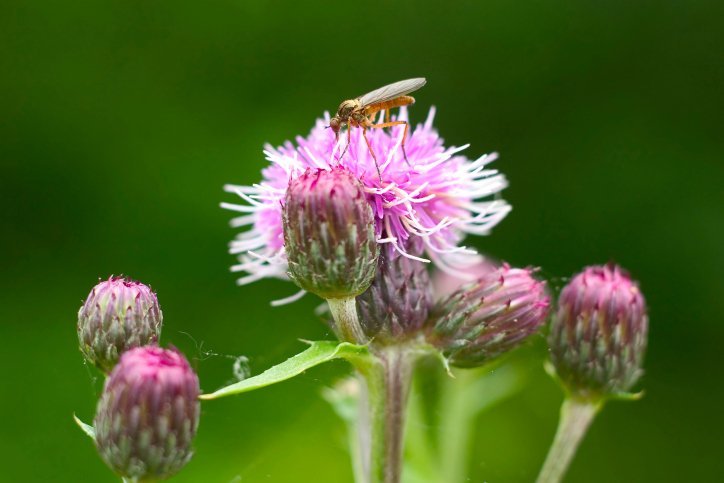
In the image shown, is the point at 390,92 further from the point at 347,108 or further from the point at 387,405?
the point at 387,405

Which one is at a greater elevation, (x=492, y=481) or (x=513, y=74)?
(x=513, y=74)

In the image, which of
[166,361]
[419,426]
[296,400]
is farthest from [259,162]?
[166,361]

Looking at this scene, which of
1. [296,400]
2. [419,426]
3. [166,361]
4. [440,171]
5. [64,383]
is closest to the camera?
[166,361]

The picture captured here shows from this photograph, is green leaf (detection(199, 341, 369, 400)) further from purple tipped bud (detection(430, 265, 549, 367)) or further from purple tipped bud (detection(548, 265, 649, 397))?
purple tipped bud (detection(548, 265, 649, 397))

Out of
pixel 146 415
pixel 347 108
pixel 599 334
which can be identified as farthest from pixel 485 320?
pixel 146 415

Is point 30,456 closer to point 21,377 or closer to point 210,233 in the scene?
point 21,377

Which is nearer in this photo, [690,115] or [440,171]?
[440,171]

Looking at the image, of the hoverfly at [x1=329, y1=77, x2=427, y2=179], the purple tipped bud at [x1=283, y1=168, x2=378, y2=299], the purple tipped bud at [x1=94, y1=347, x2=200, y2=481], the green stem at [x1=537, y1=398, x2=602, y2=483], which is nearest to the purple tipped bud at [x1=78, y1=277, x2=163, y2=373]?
the purple tipped bud at [x1=94, y1=347, x2=200, y2=481]
